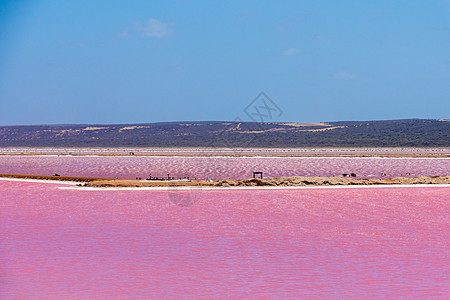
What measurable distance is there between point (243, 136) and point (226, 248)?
126m

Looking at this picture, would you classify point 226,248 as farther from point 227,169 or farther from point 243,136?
point 243,136

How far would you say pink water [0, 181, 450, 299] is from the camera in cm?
870

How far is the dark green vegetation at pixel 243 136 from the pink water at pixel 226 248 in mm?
86938

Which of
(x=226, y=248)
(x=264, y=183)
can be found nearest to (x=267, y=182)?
(x=264, y=183)

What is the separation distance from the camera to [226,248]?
11523mm

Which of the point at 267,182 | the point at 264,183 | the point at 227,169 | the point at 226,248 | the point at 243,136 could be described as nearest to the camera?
the point at 226,248

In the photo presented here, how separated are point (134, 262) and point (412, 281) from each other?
4725mm

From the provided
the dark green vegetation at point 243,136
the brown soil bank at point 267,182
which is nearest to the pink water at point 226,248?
the brown soil bank at point 267,182

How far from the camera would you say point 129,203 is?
1881 centimetres

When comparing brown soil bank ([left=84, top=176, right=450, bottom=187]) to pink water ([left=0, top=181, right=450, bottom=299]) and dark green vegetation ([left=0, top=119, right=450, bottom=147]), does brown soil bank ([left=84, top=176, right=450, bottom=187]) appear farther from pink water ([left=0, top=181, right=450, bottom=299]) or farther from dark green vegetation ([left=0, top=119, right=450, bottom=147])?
dark green vegetation ([left=0, top=119, right=450, bottom=147])

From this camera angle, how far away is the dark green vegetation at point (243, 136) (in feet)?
366

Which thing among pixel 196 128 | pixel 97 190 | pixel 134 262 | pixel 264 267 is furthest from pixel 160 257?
pixel 196 128

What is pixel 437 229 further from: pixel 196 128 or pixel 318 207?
pixel 196 128

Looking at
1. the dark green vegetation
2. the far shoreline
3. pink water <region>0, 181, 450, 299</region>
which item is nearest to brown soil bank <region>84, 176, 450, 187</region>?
the far shoreline
